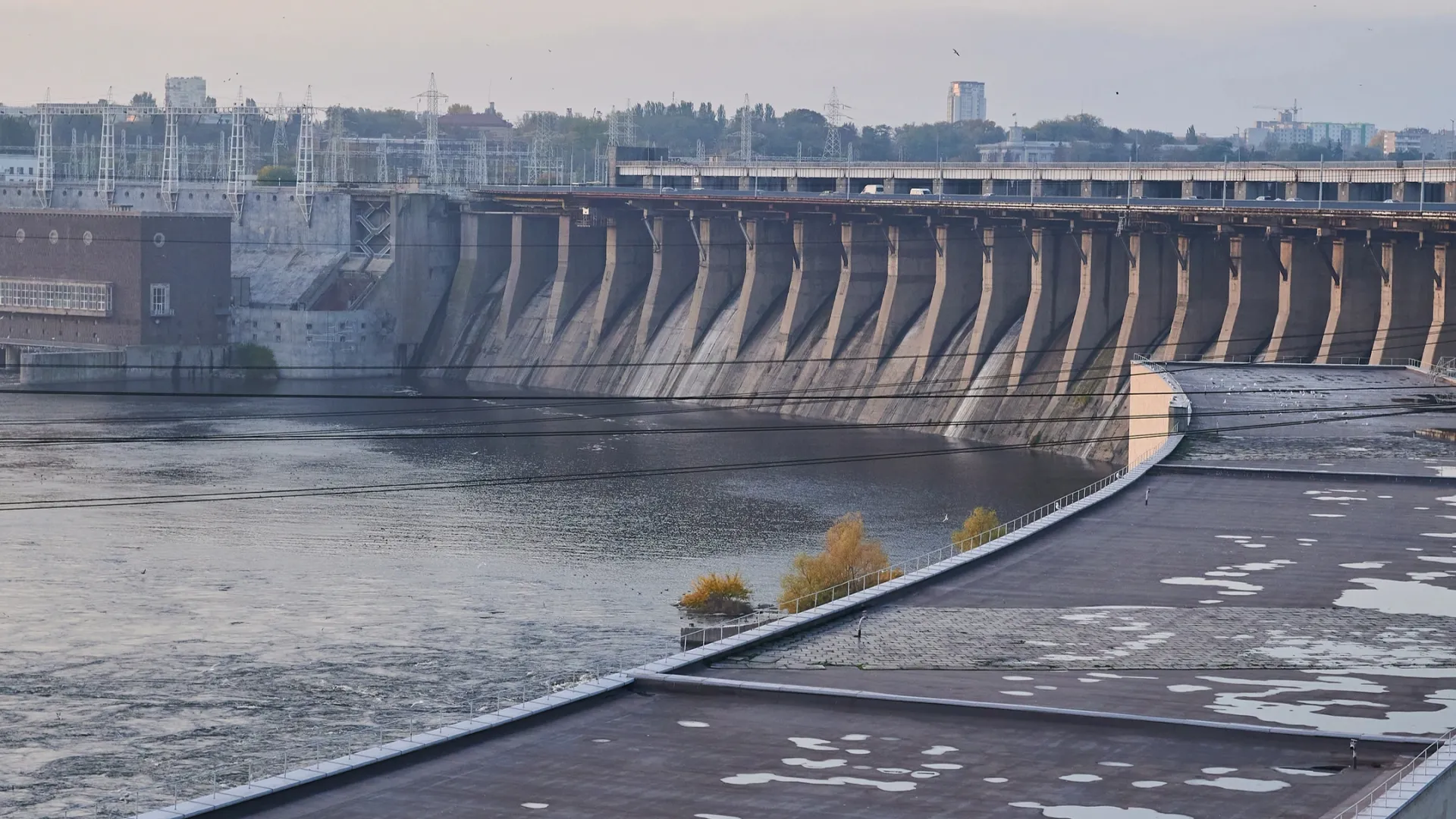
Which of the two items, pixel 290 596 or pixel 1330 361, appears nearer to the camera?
pixel 290 596

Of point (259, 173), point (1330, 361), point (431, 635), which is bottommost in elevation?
point (431, 635)

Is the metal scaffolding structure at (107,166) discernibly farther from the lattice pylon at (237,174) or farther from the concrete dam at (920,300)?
the concrete dam at (920,300)

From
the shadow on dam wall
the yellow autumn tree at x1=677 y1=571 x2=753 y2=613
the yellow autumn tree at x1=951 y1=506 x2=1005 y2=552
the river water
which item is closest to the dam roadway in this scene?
the yellow autumn tree at x1=951 y1=506 x2=1005 y2=552

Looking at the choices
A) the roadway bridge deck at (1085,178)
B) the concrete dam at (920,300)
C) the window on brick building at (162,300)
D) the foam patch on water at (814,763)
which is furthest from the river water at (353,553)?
the roadway bridge deck at (1085,178)

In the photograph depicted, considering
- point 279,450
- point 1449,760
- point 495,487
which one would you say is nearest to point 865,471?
point 495,487

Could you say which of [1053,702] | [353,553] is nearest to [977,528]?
[353,553]

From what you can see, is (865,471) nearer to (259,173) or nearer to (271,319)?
(271,319)
